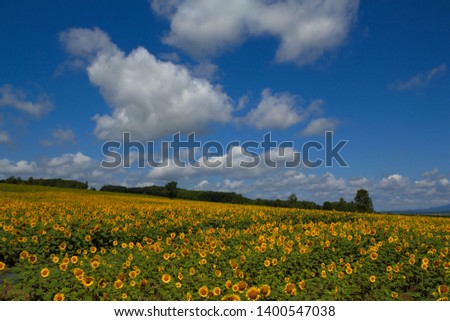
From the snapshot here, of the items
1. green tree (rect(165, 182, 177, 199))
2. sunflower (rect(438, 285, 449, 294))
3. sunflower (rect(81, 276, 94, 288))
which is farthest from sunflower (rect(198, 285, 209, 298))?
green tree (rect(165, 182, 177, 199))

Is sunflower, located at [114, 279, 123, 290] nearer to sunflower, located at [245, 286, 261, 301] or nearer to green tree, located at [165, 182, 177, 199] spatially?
sunflower, located at [245, 286, 261, 301]

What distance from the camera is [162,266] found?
8164 millimetres

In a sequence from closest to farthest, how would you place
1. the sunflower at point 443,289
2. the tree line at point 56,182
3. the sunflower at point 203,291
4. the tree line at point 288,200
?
the sunflower at point 203,291 < the sunflower at point 443,289 < the tree line at point 288,200 < the tree line at point 56,182

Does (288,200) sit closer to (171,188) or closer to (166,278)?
(171,188)

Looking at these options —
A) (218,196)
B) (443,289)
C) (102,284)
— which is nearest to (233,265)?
(102,284)

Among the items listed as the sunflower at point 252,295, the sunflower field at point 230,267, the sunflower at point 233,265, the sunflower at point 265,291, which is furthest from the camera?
the sunflower at point 233,265

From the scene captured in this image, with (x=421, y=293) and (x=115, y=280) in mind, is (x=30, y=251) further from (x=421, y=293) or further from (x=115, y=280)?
(x=421, y=293)

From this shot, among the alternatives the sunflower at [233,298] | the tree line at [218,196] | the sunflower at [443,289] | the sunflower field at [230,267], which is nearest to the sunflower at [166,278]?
the sunflower field at [230,267]

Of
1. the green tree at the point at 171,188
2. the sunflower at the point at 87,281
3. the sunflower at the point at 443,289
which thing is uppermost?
the green tree at the point at 171,188

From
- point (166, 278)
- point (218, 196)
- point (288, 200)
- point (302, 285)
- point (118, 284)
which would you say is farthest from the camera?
point (218, 196)

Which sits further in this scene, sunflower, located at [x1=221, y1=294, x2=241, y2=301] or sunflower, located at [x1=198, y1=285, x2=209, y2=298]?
sunflower, located at [x1=198, y1=285, x2=209, y2=298]

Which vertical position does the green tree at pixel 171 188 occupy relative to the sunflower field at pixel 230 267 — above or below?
above

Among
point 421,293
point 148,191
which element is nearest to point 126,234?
point 421,293

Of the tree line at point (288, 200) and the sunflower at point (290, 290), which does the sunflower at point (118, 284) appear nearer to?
the sunflower at point (290, 290)
